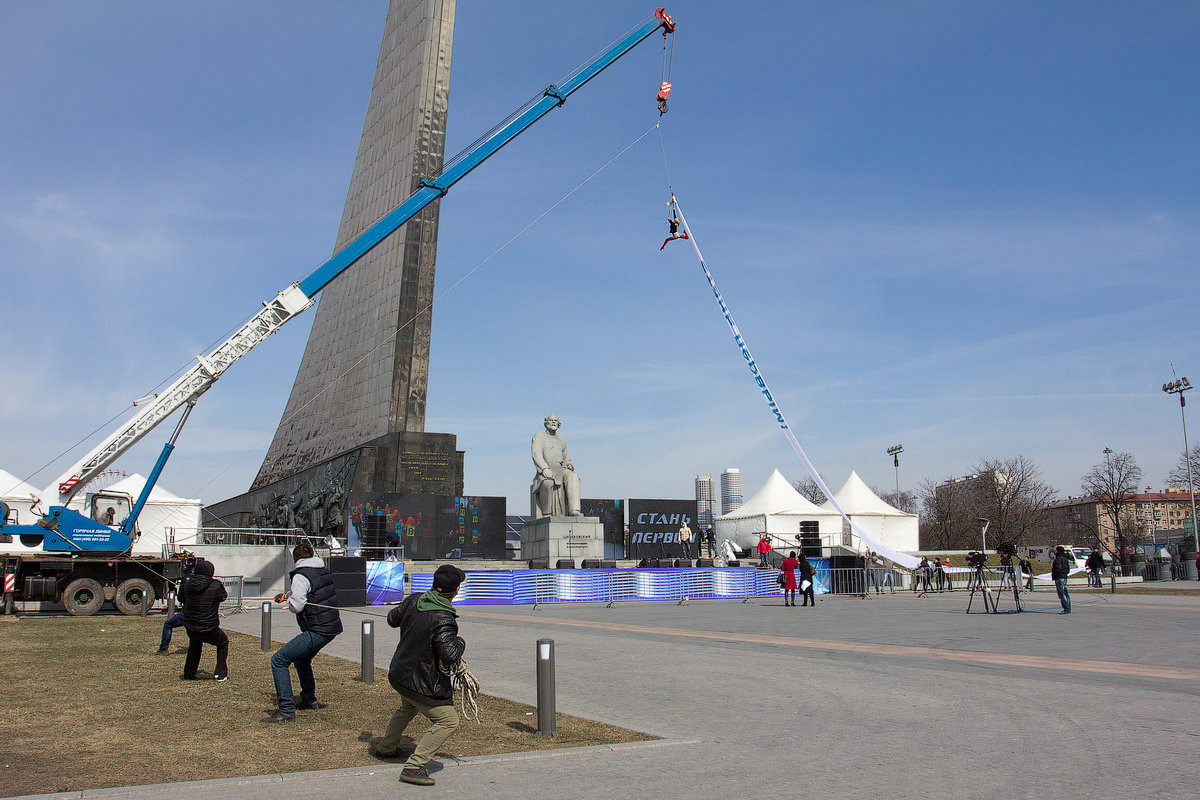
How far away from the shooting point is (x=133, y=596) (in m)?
20.5

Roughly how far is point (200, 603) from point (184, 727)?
2.93 m

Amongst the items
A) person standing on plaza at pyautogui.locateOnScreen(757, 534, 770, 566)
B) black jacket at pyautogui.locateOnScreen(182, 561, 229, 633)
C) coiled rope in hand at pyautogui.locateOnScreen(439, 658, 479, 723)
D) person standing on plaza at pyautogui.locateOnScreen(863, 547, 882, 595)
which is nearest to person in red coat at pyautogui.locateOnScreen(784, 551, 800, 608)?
person standing on plaza at pyautogui.locateOnScreen(863, 547, 882, 595)

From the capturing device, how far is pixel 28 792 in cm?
511

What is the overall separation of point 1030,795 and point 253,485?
5678 centimetres

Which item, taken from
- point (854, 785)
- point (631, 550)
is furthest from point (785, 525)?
point (854, 785)

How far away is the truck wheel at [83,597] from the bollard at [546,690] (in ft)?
56.7

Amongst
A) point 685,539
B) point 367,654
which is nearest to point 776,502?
point 685,539

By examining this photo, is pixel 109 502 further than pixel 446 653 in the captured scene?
Yes

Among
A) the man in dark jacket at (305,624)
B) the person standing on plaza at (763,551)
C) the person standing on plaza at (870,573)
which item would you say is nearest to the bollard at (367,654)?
the man in dark jacket at (305,624)

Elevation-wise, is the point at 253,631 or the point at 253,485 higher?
the point at 253,485

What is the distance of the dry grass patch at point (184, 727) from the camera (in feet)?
19.0

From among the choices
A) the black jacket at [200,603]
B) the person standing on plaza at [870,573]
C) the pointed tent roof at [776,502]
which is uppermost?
the pointed tent roof at [776,502]

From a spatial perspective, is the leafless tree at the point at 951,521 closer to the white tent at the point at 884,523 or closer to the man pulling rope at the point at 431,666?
the white tent at the point at 884,523

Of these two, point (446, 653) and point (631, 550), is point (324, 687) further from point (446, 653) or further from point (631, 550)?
point (631, 550)
